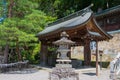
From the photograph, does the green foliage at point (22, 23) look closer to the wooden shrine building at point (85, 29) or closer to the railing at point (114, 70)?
the wooden shrine building at point (85, 29)

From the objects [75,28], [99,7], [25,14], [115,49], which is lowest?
[115,49]

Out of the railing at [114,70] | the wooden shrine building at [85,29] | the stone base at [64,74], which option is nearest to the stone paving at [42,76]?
the railing at [114,70]

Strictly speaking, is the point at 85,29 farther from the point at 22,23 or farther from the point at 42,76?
the point at 22,23

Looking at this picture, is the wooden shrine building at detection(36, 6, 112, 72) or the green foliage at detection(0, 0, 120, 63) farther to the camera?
the green foliage at detection(0, 0, 120, 63)

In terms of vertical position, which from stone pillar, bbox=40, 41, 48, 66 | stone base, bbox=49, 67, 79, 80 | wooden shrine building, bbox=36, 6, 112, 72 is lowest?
stone base, bbox=49, 67, 79, 80

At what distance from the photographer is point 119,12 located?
24.8 meters

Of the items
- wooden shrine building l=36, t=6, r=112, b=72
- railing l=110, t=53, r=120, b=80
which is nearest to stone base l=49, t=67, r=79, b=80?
railing l=110, t=53, r=120, b=80

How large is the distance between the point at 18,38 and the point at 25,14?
3004 millimetres

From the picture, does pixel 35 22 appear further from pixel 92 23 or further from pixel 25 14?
pixel 92 23

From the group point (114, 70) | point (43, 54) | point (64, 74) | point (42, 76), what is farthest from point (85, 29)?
point (43, 54)

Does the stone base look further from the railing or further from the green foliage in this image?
the green foliage

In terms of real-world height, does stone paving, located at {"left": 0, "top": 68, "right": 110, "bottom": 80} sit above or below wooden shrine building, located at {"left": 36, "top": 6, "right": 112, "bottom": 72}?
below

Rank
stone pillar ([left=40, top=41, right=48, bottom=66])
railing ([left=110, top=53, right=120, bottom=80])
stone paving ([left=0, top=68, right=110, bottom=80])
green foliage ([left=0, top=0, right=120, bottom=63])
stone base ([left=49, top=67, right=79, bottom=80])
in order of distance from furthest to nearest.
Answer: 1. stone pillar ([left=40, top=41, right=48, bottom=66])
2. green foliage ([left=0, top=0, right=120, bottom=63])
3. stone paving ([left=0, top=68, right=110, bottom=80])
4. railing ([left=110, top=53, right=120, bottom=80])
5. stone base ([left=49, top=67, right=79, bottom=80])

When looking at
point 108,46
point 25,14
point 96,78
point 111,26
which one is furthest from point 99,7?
point 96,78
